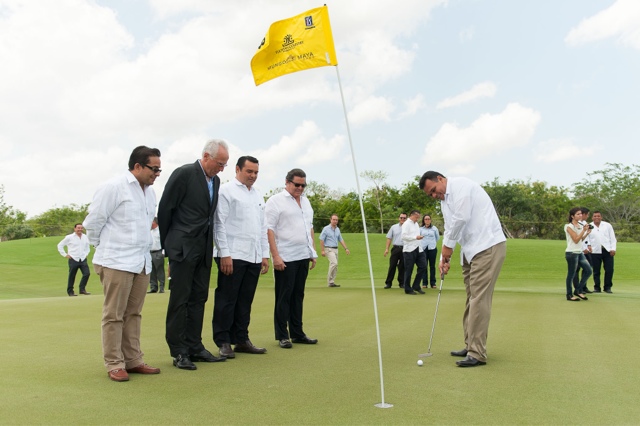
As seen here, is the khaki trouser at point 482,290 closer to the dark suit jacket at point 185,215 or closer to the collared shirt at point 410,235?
the dark suit jacket at point 185,215

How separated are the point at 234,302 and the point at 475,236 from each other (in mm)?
2656

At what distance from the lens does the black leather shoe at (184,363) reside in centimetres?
594

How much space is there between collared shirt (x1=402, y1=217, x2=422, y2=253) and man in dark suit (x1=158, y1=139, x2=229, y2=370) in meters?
10.9

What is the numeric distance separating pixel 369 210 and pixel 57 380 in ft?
197

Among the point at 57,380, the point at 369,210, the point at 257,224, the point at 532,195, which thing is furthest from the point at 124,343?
the point at 532,195

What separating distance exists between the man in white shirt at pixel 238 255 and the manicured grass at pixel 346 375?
16.1 inches

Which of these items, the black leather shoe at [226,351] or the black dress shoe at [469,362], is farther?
the black leather shoe at [226,351]

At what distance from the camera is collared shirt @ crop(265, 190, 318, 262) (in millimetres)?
7766

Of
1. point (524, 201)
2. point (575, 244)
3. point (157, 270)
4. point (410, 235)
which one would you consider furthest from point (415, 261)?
point (524, 201)

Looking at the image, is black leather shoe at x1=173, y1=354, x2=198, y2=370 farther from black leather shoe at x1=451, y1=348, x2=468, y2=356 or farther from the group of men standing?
black leather shoe at x1=451, y1=348, x2=468, y2=356

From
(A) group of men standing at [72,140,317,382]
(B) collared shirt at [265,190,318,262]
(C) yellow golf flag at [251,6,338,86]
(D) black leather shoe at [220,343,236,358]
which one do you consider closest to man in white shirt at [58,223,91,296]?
(B) collared shirt at [265,190,318,262]

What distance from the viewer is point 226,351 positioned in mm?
6676

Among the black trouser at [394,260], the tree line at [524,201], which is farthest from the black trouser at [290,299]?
the tree line at [524,201]

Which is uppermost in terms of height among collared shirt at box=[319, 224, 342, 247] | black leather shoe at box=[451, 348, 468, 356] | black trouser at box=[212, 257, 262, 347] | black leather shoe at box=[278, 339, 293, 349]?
collared shirt at box=[319, 224, 342, 247]
